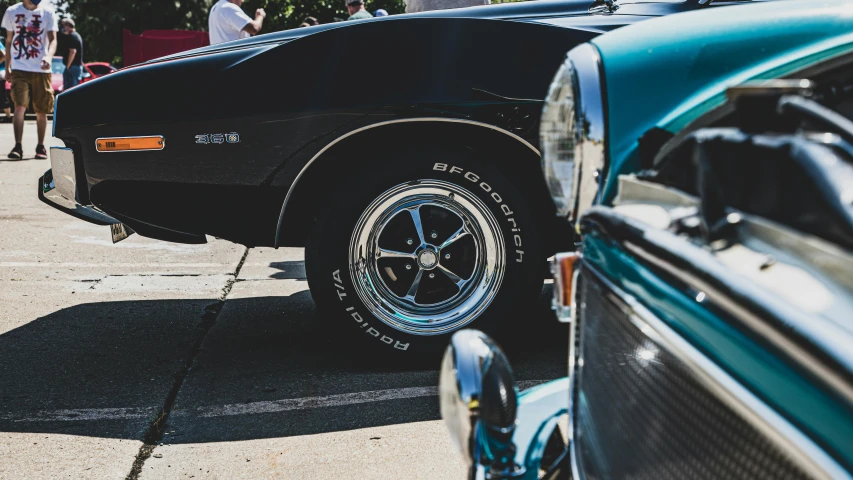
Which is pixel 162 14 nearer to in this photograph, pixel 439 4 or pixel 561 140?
pixel 439 4

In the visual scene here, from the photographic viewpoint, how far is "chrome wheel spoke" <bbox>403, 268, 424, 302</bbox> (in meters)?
Answer: 3.38

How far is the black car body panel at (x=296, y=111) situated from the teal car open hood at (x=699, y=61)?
4.53ft

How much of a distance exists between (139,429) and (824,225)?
2.47 meters

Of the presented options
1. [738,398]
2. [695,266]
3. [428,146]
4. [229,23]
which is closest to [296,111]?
[428,146]

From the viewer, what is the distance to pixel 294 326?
4137mm

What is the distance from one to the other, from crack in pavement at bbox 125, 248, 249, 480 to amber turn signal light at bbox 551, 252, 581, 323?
1522 millimetres

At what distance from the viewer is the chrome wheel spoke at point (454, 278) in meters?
3.38

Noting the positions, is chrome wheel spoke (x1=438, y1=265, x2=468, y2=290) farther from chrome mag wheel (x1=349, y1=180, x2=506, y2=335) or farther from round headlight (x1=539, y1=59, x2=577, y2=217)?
round headlight (x1=539, y1=59, x2=577, y2=217)

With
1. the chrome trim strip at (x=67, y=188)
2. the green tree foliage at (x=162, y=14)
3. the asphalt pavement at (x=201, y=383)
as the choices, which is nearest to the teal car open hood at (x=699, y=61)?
the asphalt pavement at (x=201, y=383)

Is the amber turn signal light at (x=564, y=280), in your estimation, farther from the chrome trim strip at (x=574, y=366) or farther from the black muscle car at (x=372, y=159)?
the black muscle car at (x=372, y=159)

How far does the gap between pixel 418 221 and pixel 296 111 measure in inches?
23.4

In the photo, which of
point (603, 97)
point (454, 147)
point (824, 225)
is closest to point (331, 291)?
point (454, 147)

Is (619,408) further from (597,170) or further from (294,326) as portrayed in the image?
(294,326)

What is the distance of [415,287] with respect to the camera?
338 centimetres
